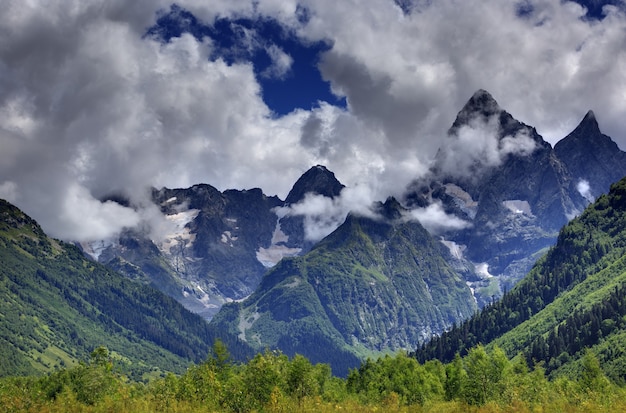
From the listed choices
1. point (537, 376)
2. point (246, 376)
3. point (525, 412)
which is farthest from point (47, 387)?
point (525, 412)

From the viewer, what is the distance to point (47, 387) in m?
140

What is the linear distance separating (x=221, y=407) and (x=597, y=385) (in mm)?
88030

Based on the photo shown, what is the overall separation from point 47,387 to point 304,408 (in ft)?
344

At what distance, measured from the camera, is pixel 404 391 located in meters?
136

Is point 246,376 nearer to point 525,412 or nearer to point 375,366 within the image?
point 525,412

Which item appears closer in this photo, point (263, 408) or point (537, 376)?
point (263, 408)

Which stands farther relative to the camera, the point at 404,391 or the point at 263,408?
the point at 404,391

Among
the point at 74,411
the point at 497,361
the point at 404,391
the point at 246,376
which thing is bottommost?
the point at 74,411

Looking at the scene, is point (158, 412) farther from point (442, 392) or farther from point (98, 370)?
point (442, 392)

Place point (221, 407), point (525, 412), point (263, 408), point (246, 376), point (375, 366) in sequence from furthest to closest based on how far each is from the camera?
point (375, 366)
point (246, 376)
point (221, 407)
point (263, 408)
point (525, 412)

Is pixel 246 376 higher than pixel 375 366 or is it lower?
lower

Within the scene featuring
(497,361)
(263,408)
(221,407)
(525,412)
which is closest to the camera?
(525,412)

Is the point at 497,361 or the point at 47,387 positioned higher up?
the point at 497,361

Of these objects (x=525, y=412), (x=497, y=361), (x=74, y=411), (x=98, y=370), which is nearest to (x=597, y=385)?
(x=497, y=361)
